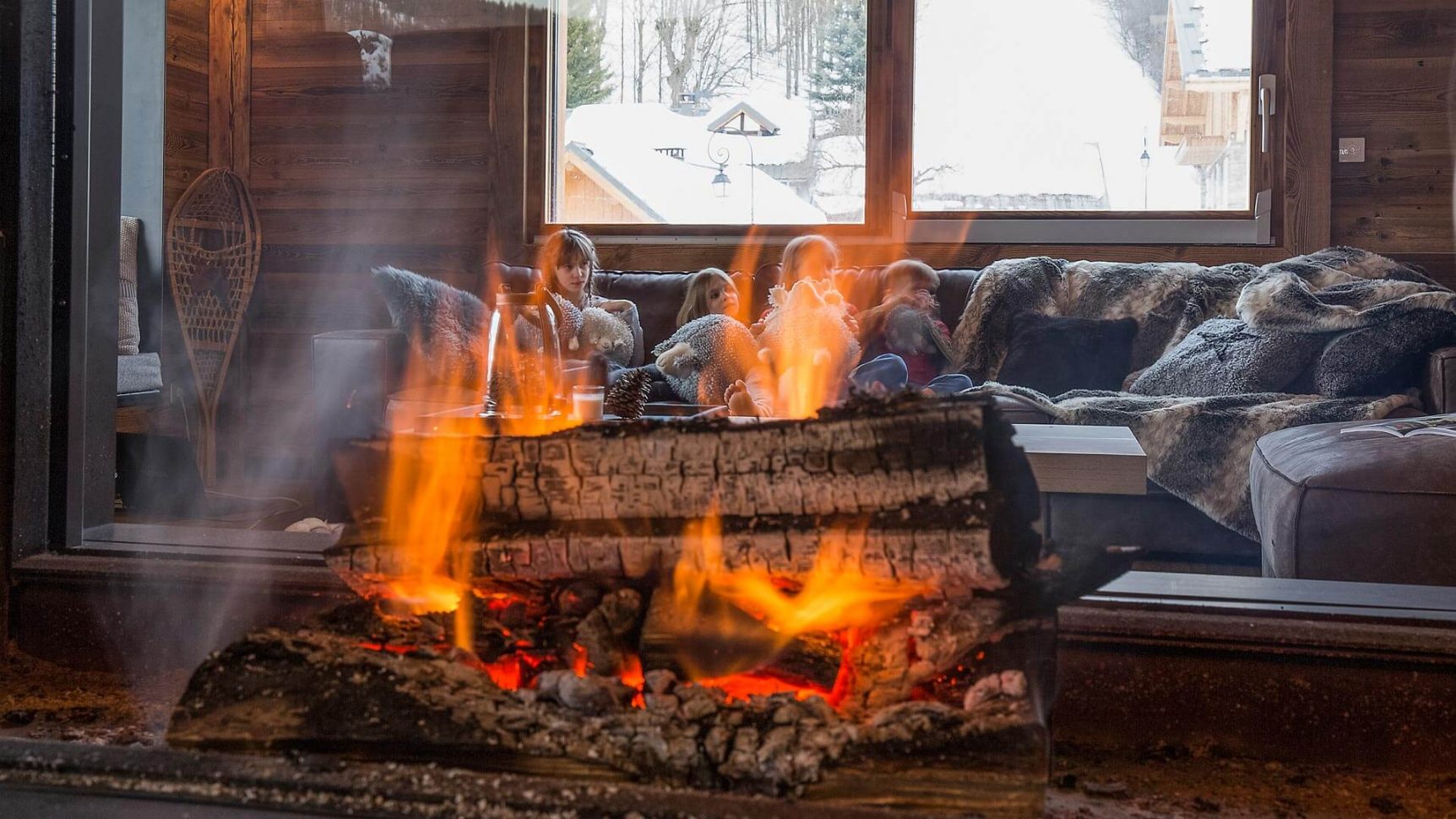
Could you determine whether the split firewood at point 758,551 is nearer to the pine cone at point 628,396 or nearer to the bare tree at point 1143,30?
the pine cone at point 628,396

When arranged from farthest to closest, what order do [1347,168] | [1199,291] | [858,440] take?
[1347,168], [1199,291], [858,440]

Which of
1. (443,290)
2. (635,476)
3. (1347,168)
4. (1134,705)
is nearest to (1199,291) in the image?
(1347,168)

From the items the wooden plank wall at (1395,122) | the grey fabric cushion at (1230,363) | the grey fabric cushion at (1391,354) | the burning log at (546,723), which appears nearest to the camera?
the burning log at (546,723)

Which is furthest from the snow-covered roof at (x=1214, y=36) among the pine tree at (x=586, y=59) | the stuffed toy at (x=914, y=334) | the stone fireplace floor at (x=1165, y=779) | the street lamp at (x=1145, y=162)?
the stone fireplace floor at (x=1165, y=779)

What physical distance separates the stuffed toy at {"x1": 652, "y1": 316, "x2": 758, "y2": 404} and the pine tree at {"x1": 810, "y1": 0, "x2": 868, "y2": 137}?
3.98 ft

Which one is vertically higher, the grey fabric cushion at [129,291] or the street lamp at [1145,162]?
the street lamp at [1145,162]

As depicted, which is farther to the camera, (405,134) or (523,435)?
(405,134)

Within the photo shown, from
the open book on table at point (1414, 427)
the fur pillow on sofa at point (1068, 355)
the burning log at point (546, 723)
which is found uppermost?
the fur pillow on sofa at point (1068, 355)

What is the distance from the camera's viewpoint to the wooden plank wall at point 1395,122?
372cm

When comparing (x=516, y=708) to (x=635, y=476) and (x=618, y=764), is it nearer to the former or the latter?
(x=618, y=764)

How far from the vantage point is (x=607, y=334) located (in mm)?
3475

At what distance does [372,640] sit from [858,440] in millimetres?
435

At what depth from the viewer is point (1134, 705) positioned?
102cm

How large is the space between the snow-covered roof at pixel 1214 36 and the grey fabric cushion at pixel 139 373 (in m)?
3.71
